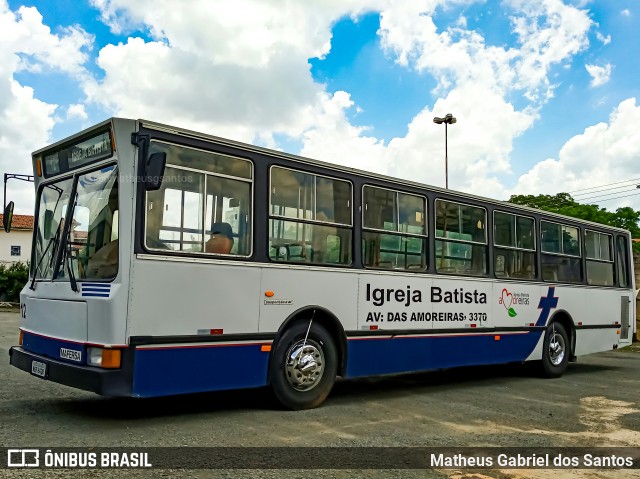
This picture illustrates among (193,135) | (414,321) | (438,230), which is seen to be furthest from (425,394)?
(193,135)

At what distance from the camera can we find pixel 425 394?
367 inches

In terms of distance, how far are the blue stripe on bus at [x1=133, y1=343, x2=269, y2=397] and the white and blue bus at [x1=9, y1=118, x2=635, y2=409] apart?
0.01m

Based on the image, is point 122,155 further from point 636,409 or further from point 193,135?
point 636,409

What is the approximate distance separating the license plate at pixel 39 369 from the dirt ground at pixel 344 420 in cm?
43

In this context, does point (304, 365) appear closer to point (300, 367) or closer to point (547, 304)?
point (300, 367)

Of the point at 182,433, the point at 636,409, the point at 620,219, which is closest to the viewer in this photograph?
the point at 182,433

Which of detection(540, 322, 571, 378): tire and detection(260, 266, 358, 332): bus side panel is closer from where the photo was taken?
detection(260, 266, 358, 332): bus side panel

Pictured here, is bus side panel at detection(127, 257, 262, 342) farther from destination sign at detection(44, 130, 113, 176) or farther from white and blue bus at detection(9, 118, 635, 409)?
destination sign at detection(44, 130, 113, 176)

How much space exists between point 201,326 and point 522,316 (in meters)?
6.42

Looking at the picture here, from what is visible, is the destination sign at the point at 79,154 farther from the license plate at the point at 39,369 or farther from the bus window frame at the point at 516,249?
the bus window frame at the point at 516,249

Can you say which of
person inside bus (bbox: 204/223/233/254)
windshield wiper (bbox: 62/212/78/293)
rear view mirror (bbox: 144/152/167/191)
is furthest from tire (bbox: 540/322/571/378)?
windshield wiper (bbox: 62/212/78/293)

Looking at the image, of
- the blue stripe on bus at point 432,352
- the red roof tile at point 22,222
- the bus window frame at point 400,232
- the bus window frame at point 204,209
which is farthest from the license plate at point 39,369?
the red roof tile at point 22,222

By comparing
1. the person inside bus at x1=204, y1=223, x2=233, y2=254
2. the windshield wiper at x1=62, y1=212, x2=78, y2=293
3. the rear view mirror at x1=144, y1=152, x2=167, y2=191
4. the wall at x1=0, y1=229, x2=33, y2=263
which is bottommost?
the windshield wiper at x1=62, y1=212, x2=78, y2=293

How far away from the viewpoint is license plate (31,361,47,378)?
667cm
